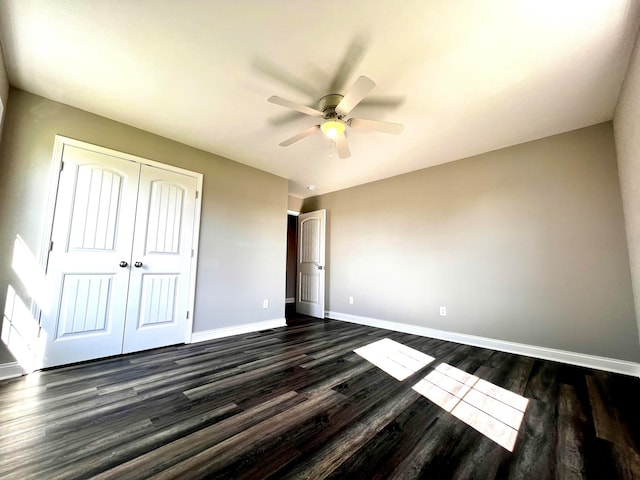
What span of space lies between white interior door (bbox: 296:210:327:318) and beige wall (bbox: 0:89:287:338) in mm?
978

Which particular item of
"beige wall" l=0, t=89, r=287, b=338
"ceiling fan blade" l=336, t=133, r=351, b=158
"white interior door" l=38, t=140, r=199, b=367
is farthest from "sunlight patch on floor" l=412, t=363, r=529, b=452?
"white interior door" l=38, t=140, r=199, b=367

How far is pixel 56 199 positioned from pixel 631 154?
5.11 metres

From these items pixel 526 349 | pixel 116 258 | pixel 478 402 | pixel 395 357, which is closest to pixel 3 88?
pixel 116 258

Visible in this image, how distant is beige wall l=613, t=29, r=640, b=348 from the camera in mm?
Result: 1895

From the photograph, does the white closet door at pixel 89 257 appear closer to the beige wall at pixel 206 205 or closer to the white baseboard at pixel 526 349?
the beige wall at pixel 206 205

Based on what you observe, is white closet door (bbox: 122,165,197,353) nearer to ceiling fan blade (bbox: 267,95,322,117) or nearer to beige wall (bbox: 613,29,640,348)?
ceiling fan blade (bbox: 267,95,322,117)

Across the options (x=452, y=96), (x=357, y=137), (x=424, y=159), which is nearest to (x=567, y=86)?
(x=452, y=96)

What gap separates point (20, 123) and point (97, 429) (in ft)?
8.95

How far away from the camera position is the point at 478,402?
6.17ft

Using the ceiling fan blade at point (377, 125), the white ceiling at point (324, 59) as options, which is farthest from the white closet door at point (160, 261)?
the ceiling fan blade at point (377, 125)

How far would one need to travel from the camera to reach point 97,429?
59.9 inches

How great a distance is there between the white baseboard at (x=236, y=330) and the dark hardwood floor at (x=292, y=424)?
687mm

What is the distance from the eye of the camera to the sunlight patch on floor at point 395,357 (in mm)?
2451

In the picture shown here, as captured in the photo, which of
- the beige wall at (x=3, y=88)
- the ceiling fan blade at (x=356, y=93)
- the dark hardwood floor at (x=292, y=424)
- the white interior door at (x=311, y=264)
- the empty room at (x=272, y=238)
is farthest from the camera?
the white interior door at (x=311, y=264)
